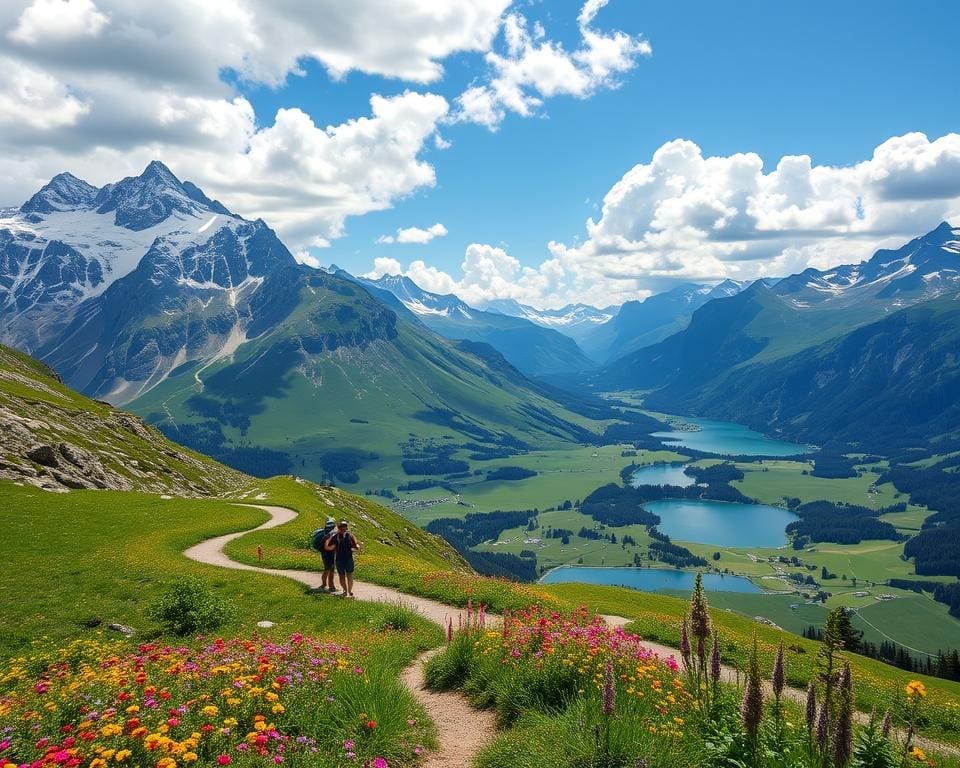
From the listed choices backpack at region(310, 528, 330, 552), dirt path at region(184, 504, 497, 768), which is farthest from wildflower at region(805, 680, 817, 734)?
backpack at region(310, 528, 330, 552)

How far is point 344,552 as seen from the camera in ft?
93.6

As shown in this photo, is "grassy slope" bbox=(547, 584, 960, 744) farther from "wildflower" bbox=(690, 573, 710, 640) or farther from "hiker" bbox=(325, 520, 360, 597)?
"hiker" bbox=(325, 520, 360, 597)

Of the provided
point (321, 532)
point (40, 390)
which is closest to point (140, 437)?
point (40, 390)

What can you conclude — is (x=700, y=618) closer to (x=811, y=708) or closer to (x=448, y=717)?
(x=811, y=708)

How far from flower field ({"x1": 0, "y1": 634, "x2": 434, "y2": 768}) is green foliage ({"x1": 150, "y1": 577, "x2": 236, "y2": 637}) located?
8584 mm

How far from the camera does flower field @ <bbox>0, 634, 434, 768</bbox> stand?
884cm

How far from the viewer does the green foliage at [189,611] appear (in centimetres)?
2272

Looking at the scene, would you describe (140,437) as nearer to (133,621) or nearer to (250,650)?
(133,621)

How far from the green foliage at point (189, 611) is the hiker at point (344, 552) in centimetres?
539

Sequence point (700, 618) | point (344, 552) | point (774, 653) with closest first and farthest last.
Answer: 1. point (700, 618)
2. point (774, 653)
3. point (344, 552)

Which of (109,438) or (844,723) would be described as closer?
(844,723)

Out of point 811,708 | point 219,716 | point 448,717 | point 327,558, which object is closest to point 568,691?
point 448,717

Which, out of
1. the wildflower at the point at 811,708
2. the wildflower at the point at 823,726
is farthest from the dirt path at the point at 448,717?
the wildflower at the point at 823,726

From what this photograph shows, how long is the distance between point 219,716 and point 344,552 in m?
18.5
